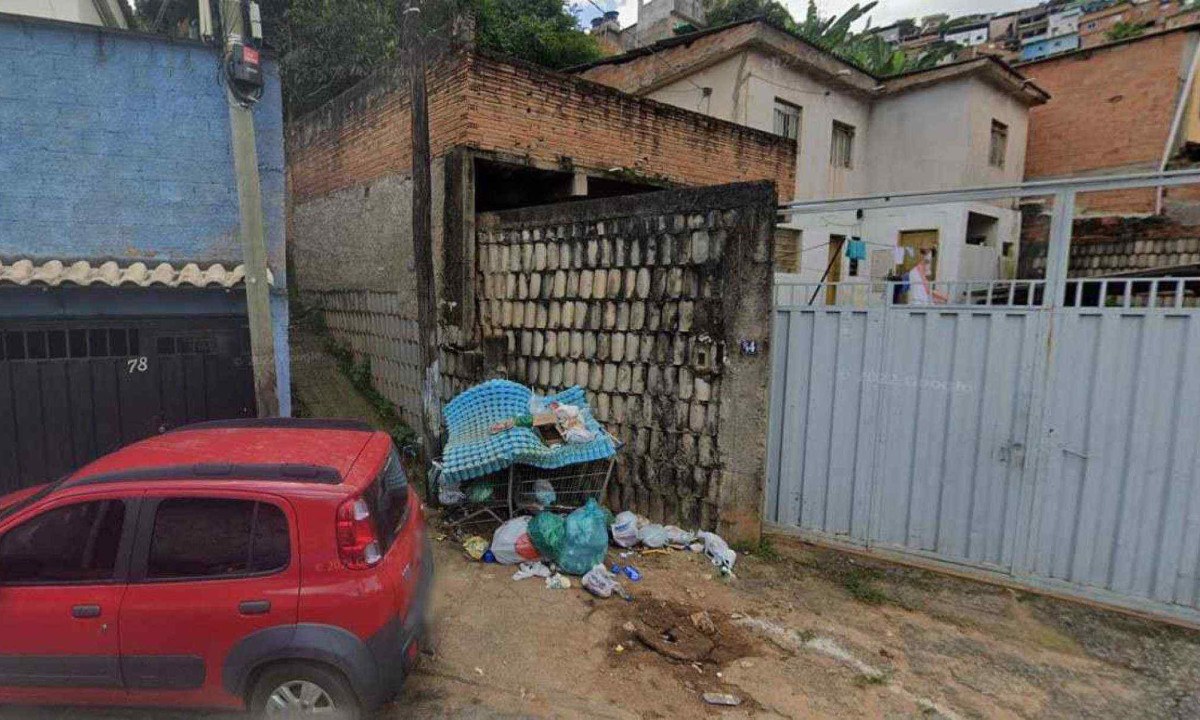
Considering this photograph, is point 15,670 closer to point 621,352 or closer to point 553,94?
point 621,352

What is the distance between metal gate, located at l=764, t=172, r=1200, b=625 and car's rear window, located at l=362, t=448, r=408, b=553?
346 centimetres

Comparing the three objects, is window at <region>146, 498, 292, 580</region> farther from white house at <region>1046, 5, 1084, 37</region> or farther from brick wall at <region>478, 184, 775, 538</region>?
white house at <region>1046, 5, 1084, 37</region>

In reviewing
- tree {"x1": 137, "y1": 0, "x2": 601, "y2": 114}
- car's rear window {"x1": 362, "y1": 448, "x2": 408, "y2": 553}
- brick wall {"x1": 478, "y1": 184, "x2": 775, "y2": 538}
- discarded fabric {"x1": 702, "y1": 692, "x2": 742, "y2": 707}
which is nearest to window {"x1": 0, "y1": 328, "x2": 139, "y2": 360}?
brick wall {"x1": 478, "y1": 184, "x2": 775, "y2": 538}

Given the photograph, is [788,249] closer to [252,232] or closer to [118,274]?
[252,232]

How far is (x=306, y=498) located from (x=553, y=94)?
6.28 meters

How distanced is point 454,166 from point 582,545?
14.8 ft

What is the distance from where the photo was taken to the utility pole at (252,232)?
5.37 m

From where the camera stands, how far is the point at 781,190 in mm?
11906

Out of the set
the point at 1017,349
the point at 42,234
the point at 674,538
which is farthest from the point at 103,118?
the point at 1017,349

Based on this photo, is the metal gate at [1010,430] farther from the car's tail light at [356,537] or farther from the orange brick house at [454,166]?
the car's tail light at [356,537]

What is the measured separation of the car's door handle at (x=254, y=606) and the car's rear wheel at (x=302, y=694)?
0.30m

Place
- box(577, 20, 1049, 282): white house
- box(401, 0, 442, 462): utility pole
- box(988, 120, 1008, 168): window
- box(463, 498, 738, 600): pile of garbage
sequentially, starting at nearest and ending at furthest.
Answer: box(463, 498, 738, 600): pile of garbage, box(401, 0, 442, 462): utility pole, box(577, 20, 1049, 282): white house, box(988, 120, 1008, 168): window

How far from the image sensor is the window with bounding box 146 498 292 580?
2.92m

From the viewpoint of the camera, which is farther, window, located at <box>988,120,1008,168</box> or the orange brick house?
window, located at <box>988,120,1008,168</box>
